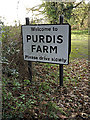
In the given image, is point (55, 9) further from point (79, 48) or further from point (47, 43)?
point (47, 43)

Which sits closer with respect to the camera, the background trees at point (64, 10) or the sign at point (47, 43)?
the sign at point (47, 43)

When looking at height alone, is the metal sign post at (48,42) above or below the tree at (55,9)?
below

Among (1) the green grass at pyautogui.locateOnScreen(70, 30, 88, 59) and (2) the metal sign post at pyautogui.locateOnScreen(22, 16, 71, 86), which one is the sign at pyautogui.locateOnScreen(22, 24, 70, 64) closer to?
(2) the metal sign post at pyautogui.locateOnScreen(22, 16, 71, 86)

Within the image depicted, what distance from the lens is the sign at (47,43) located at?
13.8 feet

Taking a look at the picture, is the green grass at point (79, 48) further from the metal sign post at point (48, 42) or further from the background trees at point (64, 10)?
the metal sign post at point (48, 42)

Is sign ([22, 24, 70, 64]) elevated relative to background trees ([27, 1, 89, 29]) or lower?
lower

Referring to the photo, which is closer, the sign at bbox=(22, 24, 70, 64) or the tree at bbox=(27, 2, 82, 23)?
the sign at bbox=(22, 24, 70, 64)

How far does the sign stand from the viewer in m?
4.20

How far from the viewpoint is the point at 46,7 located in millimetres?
9422

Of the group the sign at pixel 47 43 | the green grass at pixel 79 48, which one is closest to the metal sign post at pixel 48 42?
the sign at pixel 47 43

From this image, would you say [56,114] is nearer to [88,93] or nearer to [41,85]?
[41,85]

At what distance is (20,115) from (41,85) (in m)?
1.68

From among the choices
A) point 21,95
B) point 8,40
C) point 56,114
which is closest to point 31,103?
point 21,95

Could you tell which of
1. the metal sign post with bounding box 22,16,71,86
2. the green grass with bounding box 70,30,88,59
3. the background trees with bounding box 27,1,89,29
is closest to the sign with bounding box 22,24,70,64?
the metal sign post with bounding box 22,16,71,86
